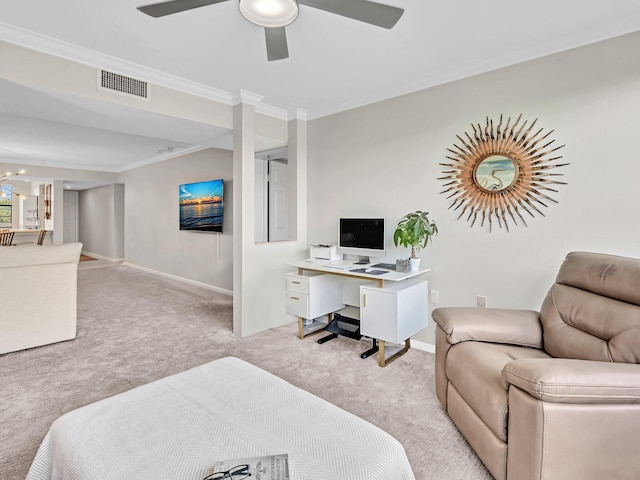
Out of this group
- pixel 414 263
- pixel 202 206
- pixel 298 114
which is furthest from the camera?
pixel 202 206

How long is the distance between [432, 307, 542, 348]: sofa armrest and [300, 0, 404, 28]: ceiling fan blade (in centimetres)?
165

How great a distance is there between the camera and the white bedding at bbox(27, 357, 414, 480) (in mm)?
1000

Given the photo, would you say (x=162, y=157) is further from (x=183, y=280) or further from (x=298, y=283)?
(x=298, y=283)

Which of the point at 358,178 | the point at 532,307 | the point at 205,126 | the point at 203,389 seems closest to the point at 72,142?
the point at 205,126

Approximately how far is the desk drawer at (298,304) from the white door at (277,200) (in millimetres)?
1490

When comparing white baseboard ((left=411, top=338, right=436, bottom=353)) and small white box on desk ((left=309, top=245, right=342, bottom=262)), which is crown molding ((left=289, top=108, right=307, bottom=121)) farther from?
white baseboard ((left=411, top=338, right=436, bottom=353))

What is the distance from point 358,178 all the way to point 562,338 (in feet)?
7.43

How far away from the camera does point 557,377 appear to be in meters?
1.21

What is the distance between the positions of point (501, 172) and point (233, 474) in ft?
8.74

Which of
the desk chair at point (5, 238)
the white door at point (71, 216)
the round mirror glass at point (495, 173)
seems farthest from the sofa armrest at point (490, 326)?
the white door at point (71, 216)

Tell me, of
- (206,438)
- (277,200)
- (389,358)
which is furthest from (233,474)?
(277,200)

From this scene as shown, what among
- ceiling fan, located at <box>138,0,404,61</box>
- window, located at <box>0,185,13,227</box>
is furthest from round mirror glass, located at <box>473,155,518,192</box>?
window, located at <box>0,185,13,227</box>

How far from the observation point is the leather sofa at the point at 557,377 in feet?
4.01

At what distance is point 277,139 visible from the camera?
3908 mm
